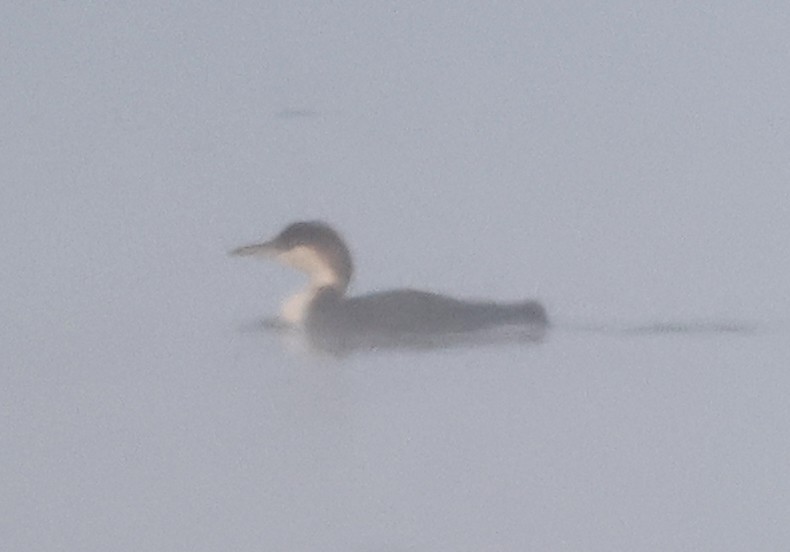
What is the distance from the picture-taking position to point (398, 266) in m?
1.81

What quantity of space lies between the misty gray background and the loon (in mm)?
19

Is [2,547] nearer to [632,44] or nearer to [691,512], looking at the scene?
[691,512]

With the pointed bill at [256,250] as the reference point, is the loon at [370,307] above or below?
below

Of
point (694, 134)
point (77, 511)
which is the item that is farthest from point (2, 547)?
point (694, 134)

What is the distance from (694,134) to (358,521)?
0.64m

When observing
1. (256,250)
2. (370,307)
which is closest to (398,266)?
(370,307)

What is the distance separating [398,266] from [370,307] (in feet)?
0.21

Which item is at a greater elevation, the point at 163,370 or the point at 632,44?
the point at 632,44

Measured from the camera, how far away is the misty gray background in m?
1.76

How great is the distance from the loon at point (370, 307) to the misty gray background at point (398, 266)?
2 centimetres

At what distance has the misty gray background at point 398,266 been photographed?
5.77 feet

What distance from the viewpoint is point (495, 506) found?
176cm

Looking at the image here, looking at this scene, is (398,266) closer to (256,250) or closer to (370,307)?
(370,307)

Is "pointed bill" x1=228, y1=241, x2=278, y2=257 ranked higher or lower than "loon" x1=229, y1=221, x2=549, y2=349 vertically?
higher
